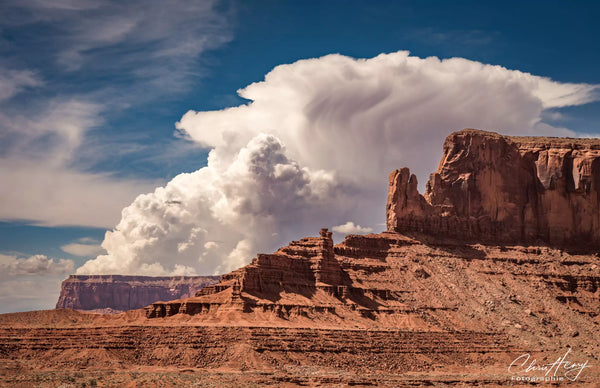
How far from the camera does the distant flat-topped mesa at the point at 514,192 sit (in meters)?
177

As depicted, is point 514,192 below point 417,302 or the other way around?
the other way around

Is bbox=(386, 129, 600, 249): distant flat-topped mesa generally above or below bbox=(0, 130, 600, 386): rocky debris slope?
above

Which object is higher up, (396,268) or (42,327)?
(396,268)

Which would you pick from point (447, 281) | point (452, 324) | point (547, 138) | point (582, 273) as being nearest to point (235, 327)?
point (452, 324)

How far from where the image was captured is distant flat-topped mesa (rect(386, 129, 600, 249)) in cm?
17725

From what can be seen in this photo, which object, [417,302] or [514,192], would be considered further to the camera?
[514,192]

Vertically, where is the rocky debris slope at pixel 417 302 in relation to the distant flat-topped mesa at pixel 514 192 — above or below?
below

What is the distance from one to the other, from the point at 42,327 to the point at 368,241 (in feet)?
215

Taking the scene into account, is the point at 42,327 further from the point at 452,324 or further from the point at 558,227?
the point at 558,227

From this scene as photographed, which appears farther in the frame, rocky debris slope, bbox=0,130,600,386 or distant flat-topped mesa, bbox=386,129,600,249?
distant flat-topped mesa, bbox=386,129,600,249

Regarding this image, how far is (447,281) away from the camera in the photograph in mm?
157750

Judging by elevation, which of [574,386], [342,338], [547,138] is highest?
[547,138]

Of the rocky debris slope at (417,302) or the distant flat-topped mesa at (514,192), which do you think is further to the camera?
the distant flat-topped mesa at (514,192)

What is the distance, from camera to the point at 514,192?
182750 millimetres
